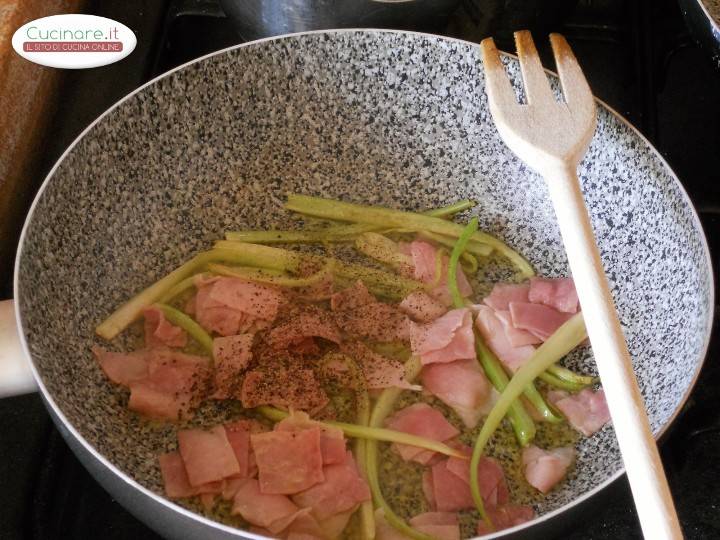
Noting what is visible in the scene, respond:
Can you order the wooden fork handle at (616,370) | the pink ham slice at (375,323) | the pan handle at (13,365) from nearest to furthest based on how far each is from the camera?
1. the wooden fork handle at (616,370)
2. the pan handle at (13,365)
3. the pink ham slice at (375,323)

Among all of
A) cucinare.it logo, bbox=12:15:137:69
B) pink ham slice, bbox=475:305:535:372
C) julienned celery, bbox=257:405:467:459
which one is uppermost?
cucinare.it logo, bbox=12:15:137:69

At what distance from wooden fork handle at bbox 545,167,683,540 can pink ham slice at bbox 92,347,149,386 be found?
16.7 inches

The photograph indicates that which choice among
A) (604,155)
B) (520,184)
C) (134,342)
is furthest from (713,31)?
(134,342)

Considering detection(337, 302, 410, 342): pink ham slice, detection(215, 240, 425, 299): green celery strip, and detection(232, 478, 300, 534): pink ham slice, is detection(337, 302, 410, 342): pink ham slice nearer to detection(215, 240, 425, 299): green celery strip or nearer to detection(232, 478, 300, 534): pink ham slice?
detection(215, 240, 425, 299): green celery strip

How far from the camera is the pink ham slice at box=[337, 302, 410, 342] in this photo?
2.81 ft

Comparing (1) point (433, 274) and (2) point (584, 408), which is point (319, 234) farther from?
Answer: (2) point (584, 408)

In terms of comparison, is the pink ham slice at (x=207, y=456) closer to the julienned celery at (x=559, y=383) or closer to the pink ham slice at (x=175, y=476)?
the pink ham slice at (x=175, y=476)

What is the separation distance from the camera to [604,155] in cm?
87

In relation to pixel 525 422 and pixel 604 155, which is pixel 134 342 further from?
pixel 604 155

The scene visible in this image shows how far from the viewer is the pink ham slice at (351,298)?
2.85ft

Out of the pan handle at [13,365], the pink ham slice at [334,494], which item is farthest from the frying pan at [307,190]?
the pink ham slice at [334,494]

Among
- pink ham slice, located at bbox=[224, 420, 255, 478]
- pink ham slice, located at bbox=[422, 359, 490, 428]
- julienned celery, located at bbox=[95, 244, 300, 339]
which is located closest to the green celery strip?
julienned celery, located at bbox=[95, 244, 300, 339]

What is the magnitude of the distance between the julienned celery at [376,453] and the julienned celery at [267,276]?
0.14 metres

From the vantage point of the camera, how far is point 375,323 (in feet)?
2.83
